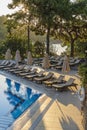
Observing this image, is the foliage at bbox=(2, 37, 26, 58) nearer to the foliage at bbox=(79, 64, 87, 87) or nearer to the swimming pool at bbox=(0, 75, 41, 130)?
the swimming pool at bbox=(0, 75, 41, 130)

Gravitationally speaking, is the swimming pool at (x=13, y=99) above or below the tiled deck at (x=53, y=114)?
below

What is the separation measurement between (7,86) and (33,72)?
2254mm

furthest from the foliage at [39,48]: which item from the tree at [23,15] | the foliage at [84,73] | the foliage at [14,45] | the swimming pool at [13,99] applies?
the foliage at [84,73]

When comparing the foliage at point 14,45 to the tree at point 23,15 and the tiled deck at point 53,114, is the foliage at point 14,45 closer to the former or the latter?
the tree at point 23,15

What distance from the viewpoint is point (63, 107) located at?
1149 centimetres

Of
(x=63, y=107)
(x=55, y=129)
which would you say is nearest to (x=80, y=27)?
(x=63, y=107)

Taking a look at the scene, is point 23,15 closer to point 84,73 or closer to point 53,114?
point 53,114

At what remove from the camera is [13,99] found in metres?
13.8

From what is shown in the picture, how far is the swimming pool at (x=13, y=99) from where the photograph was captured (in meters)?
10.8

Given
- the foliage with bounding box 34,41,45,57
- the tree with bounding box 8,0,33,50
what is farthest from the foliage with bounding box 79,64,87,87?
the foliage with bounding box 34,41,45,57

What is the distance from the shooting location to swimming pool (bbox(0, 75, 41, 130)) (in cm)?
1081

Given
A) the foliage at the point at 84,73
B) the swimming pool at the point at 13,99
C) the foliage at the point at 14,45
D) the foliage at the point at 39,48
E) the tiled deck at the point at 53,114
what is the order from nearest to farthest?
the foliage at the point at 84,73 → the tiled deck at the point at 53,114 → the swimming pool at the point at 13,99 → the foliage at the point at 14,45 → the foliage at the point at 39,48

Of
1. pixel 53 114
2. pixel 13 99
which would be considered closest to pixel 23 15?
pixel 13 99

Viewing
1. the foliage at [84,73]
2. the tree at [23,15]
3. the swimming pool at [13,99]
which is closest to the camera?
the foliage at [84,73]
